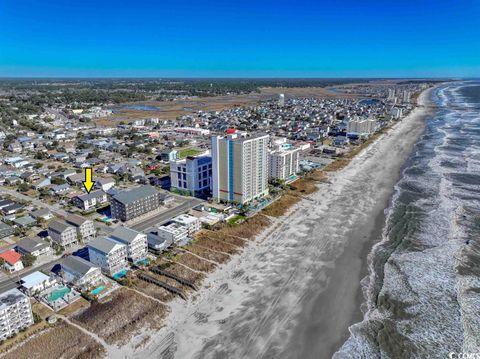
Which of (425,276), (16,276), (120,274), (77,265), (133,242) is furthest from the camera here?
(133,242)

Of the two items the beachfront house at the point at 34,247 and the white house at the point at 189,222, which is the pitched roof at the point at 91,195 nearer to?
the beachfront house at the point at 34,247

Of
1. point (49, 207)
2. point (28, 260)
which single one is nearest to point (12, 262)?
point (28, 260)

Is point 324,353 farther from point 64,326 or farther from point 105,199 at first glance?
point 105,199

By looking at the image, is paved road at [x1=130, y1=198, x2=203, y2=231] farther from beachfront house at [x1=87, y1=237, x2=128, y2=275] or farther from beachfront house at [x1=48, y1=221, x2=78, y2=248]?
beachfront house at [x1=87, y1=237, x2=128, y2=275]

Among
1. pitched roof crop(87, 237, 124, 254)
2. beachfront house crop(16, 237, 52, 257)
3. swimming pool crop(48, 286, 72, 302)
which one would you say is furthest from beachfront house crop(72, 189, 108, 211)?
swimming pool crop(48, 286, 72, 302)

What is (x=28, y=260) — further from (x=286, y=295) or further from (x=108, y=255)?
(x=286, y=295)

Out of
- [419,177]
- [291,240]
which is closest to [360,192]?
[419,177]
